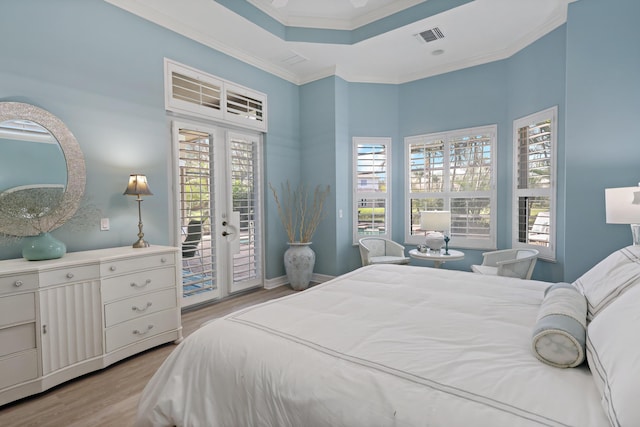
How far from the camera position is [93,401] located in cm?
205

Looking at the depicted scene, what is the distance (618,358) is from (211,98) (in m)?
4.02

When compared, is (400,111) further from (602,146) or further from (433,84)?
(602,146)


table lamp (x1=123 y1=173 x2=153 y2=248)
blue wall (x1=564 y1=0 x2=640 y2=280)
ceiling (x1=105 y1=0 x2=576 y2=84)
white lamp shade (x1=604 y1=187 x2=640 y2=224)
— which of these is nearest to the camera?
white lamp shade (x1=604 y1=187 x2=640 y2=224)

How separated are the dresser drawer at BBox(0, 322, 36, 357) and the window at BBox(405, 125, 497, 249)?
4281 mm

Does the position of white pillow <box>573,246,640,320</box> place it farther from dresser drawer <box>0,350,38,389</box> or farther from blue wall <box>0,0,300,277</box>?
blue wall <box>0,0,300,277</box>

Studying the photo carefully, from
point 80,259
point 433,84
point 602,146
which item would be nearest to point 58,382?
point 80,259

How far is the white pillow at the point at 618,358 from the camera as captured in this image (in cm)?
73

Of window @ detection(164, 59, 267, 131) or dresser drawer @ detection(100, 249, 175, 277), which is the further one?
window @ detection(164, 59, 267, 131)

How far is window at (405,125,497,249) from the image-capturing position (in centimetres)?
432

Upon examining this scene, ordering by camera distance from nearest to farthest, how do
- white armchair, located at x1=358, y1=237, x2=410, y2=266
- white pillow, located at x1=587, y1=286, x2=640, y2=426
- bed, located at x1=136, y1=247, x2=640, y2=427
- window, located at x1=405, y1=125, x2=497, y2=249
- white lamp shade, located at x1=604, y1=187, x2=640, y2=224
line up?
white pillow, located at x1=587, y1=286, x2=640, y2=426
bed, located at x1=136, y1=247, x2=640, y2=427
white lamp shade, located at x1=604, y1=187, x2=640, y2=224
window, located at x1=405, y1=125, x2=497, y2=249
white armchair, located at x1=358, y1=237, x2=410, y2=266

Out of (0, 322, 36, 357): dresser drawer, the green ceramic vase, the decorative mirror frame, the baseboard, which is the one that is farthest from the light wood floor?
the baseboard

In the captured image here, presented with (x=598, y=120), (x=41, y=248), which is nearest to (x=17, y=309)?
(x=41, y=248)

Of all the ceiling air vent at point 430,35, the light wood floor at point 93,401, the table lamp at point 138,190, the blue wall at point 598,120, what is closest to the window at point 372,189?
the ceiling air vent at point 430,35

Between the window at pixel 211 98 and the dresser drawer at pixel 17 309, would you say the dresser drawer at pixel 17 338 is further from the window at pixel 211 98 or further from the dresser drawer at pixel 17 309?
the window at pixel 211 98
